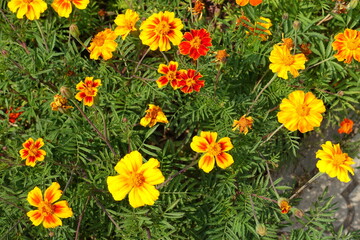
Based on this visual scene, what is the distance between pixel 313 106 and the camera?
1549 mm

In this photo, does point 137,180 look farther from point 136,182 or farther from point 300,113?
point 300,113

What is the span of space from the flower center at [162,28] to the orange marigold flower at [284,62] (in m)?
0.49

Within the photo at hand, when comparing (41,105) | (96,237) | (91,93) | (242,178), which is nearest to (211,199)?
(242,178)

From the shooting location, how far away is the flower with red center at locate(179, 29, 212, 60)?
5.48 ft

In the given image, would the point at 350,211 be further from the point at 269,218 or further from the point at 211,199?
the point at 211,199

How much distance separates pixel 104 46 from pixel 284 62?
2.76 ft

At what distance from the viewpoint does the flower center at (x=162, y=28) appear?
1697mm

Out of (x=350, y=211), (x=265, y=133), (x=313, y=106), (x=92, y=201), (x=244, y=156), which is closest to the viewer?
(x=313, y=106)

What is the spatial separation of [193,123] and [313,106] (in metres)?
0.73

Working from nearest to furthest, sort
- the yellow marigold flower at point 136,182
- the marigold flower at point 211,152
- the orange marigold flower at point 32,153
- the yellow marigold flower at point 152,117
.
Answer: the yellow marigold flower at point 136,182 < the marigold flower at point 211,152 < the orange marigold flower at point 32,153 < the yellow marigold flower at point 152,117

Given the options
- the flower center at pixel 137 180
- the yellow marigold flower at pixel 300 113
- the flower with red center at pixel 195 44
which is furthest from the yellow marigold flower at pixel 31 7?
the yellow marigold flower at pixel 300 113

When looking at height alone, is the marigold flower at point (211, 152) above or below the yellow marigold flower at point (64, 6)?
below

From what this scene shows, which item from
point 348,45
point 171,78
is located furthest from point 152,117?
point 348,45

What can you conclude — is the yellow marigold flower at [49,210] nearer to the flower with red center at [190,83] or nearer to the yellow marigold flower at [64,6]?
the flower with red center at [190,83]
